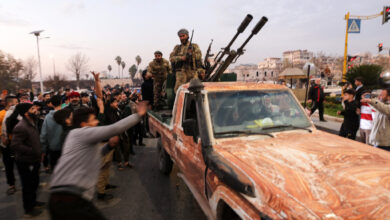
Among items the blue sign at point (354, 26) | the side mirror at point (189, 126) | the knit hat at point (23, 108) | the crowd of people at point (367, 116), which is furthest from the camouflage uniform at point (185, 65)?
the blue sign at point (354, 26)

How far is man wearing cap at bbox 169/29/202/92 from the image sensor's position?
238 inches

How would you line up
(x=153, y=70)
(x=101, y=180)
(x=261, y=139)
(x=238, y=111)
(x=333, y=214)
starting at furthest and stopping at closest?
1. (x=153, y=70)
2. (x=101, y=180)
3. (x=238, y=111)
4. (x=261, y=139)
5. (x=333, y=214)

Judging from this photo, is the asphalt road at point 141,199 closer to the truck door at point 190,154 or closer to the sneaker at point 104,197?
the sneaker at point 104,197

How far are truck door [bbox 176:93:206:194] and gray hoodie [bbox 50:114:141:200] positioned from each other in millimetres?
982

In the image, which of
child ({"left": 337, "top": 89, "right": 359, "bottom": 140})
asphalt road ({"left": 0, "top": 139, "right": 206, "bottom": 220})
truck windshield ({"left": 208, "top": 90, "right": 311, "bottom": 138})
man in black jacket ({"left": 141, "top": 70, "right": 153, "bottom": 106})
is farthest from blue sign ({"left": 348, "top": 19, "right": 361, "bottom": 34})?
asphalt road ({"left": 0, "top": 139, "right": 206, "bottom": 220})

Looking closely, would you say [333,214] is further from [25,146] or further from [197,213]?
[25,146]

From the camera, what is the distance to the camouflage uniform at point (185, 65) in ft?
20.0

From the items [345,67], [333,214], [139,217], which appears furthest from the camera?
[345,67]

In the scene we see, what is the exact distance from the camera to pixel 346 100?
5.79 meters

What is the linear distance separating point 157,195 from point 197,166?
6.10ft

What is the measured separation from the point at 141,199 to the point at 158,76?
462 cm

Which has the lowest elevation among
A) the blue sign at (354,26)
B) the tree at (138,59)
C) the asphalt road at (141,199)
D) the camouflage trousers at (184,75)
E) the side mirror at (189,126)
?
the asphalt road at (141,199)

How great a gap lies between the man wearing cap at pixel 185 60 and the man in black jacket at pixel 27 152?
3.41 meters

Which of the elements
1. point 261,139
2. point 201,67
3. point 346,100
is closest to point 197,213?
point 261,139
